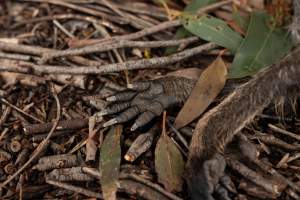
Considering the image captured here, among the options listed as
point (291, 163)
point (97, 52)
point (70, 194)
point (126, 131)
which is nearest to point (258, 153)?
point (291, 163)

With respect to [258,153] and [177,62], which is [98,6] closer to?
[177,62]

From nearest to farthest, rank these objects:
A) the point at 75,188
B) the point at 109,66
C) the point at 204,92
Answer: the point at 75,188 < the point at 204,92 < the point at 109,66

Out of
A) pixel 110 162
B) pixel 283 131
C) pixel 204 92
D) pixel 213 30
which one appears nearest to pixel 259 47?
pixel 213 30

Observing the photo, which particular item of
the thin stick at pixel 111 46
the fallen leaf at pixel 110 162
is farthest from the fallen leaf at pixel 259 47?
the fallen leaf at pixel 110 162

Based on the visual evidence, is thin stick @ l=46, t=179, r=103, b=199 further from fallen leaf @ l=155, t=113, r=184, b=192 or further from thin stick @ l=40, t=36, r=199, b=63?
thin stick @ l=40, t=36, r=199, b=63

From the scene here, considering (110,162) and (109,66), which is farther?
(109,66)

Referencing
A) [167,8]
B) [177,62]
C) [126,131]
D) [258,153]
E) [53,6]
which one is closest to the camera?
[258,153]

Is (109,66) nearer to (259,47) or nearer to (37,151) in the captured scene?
(37,151)

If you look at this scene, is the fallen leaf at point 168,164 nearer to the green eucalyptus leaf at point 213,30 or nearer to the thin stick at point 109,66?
the thin stick at point 109,66
